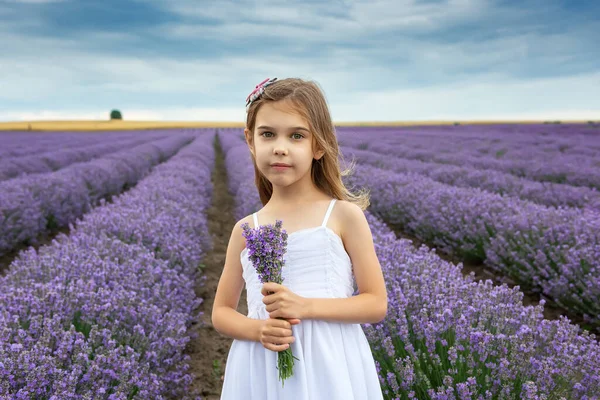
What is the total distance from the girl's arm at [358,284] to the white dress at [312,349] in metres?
0.04

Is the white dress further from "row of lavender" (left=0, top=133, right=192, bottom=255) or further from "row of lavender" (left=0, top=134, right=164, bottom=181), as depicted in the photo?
"row of lavender" (left=0, top=134, right=164, bottom=181)

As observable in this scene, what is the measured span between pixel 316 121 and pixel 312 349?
25.0 inches

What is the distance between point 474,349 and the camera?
1.87 metres

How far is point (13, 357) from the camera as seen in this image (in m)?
1.79

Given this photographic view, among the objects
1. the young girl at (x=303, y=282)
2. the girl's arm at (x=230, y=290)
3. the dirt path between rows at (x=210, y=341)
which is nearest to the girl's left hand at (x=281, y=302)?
the young girl at (x=303, y=282)

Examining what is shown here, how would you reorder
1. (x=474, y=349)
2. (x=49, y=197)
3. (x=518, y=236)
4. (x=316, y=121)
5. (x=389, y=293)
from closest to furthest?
(x=316, y=121) → (x=474, y=349) → (x=389, y=293) → (x=518, y=236) → (x=49, y=197)

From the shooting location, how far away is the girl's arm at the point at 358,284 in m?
1.27

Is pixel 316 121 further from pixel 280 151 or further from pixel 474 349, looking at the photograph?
pixel 474 349

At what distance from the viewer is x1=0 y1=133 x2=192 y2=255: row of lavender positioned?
20.2ft

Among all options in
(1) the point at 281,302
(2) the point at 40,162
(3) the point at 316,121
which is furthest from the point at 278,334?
(2) the point at 40,162

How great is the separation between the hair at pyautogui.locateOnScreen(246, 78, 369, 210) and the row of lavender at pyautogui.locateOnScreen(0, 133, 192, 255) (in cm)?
570

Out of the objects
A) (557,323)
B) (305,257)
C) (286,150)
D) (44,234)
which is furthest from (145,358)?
(44,234)

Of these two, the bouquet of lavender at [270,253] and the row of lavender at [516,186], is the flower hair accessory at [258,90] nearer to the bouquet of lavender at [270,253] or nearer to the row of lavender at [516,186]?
the bouquet of lavender at [270,253]

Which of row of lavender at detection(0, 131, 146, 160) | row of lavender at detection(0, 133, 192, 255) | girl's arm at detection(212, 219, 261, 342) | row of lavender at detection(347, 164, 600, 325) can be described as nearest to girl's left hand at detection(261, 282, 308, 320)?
girl's arm at detection(212, 219, 261, 342)
